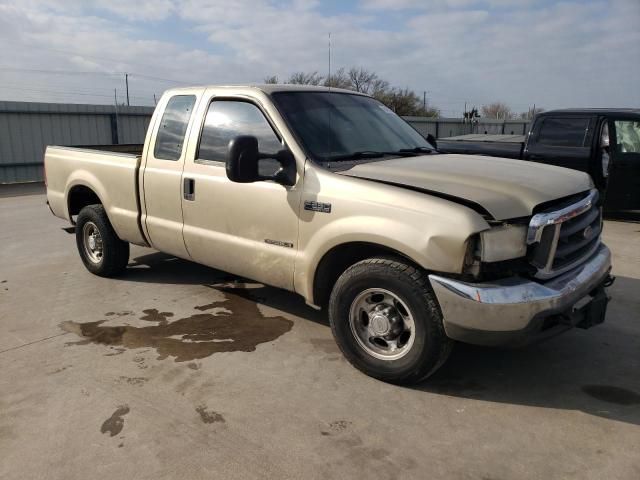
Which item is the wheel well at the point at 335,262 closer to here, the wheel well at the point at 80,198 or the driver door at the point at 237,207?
the driver door at the point at 237,207

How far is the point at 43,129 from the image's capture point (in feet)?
53.5

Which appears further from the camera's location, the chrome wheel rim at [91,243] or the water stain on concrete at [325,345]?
the chrome wheel rim at [91,243]

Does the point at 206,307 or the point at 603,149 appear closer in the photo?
the point at 206,307

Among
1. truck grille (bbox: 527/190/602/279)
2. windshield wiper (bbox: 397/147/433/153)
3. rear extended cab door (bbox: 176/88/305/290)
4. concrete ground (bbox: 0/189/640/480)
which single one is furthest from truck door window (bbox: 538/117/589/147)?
rear extended cab door (bbox: 176/88/305/290)

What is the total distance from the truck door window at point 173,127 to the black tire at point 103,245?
1.24 meters

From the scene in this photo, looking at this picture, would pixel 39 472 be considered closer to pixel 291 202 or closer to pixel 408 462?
pixel 408 462

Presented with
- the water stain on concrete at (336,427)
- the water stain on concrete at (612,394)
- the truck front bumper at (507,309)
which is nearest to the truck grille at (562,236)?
the truck front bumper at (507,309)

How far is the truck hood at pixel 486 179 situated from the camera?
3172 millimetres

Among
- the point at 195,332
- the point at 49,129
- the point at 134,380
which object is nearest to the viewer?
the point at 134,380

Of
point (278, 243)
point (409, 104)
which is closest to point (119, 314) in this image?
point (278, 243)

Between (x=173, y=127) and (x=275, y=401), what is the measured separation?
2.71 metres

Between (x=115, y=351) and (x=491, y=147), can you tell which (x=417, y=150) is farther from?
(x=491, y=147)

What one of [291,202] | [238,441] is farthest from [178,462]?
[291,202]

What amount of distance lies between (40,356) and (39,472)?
4.93ft
